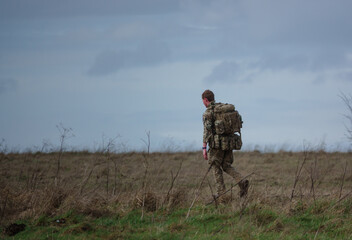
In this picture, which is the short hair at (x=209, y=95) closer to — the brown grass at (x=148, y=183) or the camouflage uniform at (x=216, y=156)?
the camouflage uniform at (x=216, y=156)

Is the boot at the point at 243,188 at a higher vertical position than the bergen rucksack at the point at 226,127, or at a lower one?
lower

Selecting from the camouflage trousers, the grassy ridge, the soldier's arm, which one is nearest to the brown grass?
the grassy ridge

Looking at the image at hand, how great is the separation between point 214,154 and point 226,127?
2.07ft

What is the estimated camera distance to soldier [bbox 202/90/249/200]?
9.04m

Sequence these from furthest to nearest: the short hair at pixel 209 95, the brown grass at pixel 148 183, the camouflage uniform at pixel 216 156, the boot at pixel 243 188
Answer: the short hair at pixel 209 95 < the camouflage uniform at pixel 216 156 < the boot at pixel 243 188 < the brown grass at pixel 148 183

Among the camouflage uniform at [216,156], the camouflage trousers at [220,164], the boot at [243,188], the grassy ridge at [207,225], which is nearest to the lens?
the grassy ridge at [207,225]

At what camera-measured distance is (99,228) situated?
774 centimetres

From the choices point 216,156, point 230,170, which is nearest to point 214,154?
point 216,156

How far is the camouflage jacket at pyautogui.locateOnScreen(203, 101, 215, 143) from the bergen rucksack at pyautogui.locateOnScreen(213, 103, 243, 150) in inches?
3.4

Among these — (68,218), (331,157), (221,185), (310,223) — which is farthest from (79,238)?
(331,157)

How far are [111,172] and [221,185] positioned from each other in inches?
315

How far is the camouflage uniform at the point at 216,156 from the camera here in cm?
909

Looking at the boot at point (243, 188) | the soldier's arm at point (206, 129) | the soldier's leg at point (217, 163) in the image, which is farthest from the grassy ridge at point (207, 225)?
the soldier's arm at point (206, 129)

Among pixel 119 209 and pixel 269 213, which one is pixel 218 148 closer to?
pixel 269 213
